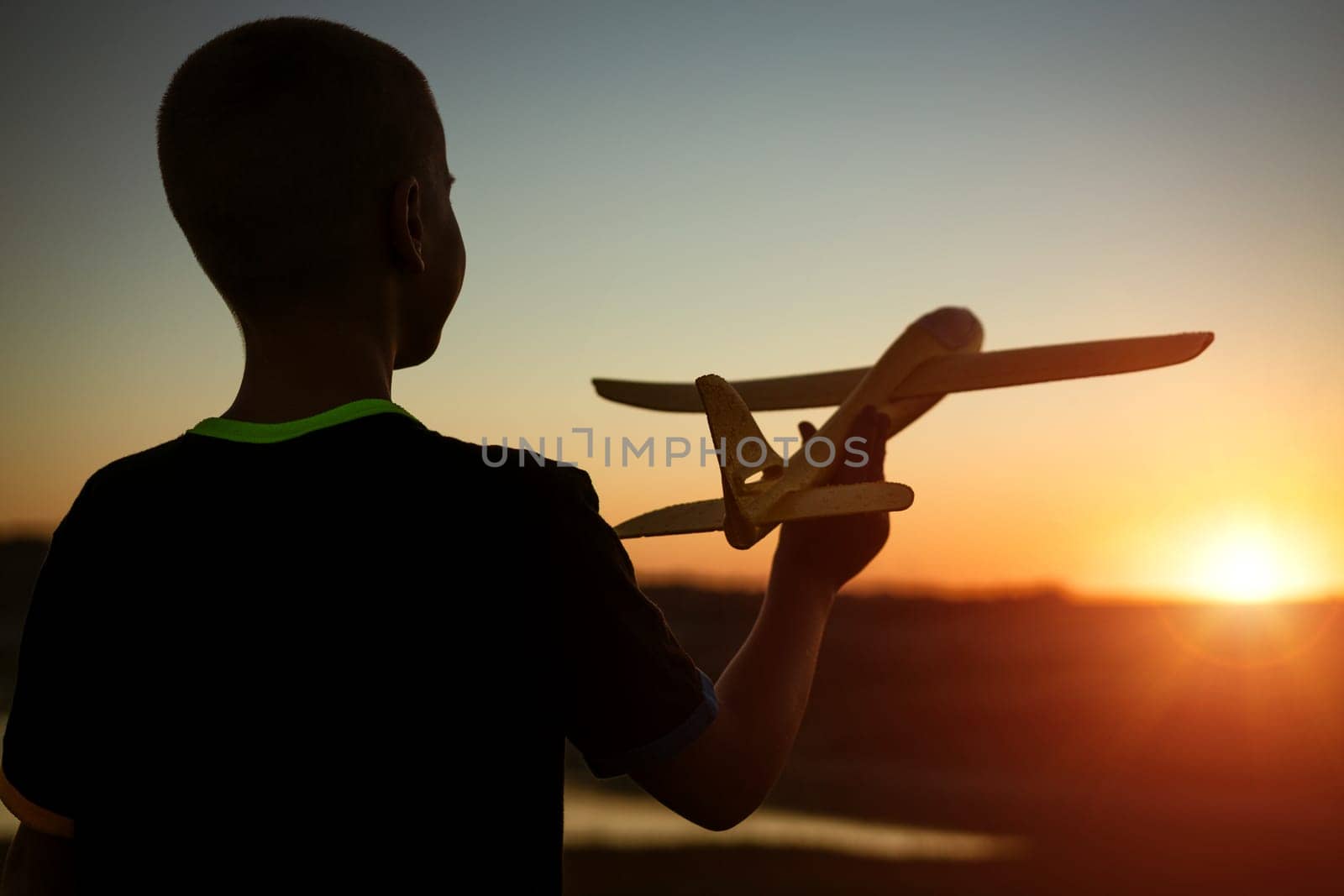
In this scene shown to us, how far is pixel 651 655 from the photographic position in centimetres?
194

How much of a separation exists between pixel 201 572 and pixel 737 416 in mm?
3895

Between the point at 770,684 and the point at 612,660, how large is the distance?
55 centimetres

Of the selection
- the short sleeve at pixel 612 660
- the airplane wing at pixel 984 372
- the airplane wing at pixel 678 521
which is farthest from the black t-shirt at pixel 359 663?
the airplane wing at pixel 984 372

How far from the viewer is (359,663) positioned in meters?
1.79

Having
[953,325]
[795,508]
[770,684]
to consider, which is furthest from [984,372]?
[770,684]

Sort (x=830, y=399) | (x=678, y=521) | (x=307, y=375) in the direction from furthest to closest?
1. (x=830, y=399)
2. (x=678, y=521)
3. (x=307, y=375)

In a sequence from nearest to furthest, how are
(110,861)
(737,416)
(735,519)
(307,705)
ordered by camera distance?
1. (307,705)
2. (110,861)
3. (735,519)
4. (737,416)

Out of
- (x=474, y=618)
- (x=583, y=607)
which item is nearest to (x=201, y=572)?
(x=474, y=618)

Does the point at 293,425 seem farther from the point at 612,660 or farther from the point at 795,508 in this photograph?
the point at 795,508

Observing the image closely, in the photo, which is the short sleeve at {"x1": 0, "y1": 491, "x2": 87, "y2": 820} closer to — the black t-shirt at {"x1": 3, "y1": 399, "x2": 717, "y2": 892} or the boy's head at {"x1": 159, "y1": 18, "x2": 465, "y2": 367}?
the black t-shirt at {"x1": 3, "y1": 399, "x2": 717, "y2": 892}

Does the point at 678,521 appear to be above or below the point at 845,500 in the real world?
above

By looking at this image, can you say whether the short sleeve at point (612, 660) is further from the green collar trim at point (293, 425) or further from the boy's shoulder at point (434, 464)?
the green collar trim at point (293, 425)

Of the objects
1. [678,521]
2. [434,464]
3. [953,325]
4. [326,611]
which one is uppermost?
[953,325]

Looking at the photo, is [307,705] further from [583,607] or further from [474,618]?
[583,607]
